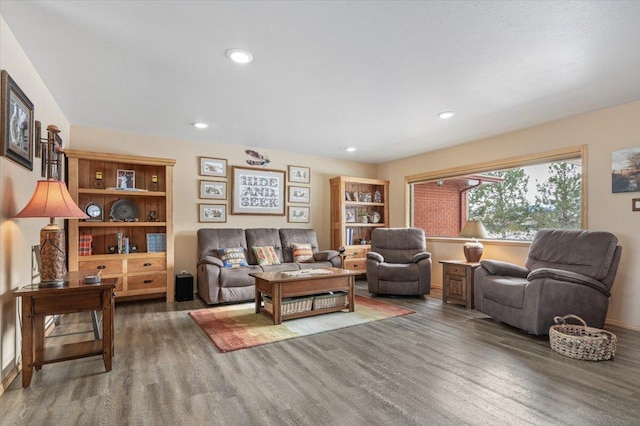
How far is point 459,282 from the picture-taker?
4.32m

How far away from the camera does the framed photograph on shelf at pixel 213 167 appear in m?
5.16

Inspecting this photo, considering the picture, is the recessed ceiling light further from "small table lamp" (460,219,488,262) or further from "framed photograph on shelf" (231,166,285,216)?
"small table lamp" (460,219,488,262)

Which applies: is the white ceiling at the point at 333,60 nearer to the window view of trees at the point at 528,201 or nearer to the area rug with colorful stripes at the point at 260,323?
the window view of trees at the point at 528,201

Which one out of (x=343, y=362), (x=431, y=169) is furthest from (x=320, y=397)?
(x=431, y=169)

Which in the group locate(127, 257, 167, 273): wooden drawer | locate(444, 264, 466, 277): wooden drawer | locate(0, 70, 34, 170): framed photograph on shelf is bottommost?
locate(444, 264, 466, 277): wooden drawer

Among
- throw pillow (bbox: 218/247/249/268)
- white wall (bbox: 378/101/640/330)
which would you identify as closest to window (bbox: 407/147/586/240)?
white wall (bbox: 378/101/640/330)

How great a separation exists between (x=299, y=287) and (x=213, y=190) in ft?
8.00

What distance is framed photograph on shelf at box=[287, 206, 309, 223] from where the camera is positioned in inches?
235

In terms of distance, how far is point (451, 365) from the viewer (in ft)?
8.23

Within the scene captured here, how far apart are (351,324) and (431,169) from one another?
3.29m

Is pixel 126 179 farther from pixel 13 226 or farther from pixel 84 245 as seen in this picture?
pixel 13 226

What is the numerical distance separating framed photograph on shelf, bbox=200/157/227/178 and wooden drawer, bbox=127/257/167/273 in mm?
1460

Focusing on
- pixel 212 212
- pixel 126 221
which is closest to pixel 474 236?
pixel 212 212

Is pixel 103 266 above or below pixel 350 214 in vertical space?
below
